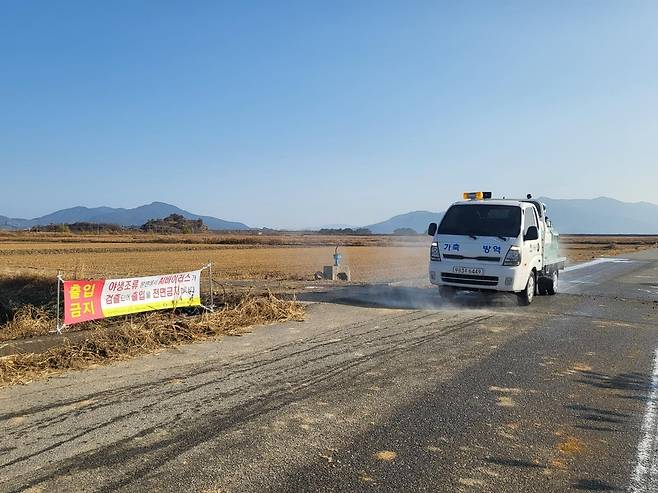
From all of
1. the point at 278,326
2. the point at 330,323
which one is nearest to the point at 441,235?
the point at 330,323

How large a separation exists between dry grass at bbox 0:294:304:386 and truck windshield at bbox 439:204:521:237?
3.85 metres

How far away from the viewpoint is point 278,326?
891cm

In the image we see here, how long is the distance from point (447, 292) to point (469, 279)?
95 centimetres

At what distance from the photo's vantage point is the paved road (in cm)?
354

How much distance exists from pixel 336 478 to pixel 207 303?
800cm

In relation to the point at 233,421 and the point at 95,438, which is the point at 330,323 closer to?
the point at 233,421

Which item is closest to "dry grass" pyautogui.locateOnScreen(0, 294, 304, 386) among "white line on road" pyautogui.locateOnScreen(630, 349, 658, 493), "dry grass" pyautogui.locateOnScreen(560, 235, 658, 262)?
"white line on road" pyautogui.locateOnScreen(630, 349, 658, 493)

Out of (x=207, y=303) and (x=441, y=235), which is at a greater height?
(x=441, y=235)

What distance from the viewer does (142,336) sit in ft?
24.0

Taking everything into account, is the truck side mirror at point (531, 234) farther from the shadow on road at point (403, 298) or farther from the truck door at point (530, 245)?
the shadow on road at point (403, 298)

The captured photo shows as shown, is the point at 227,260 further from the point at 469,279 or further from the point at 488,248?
the point at 488,248

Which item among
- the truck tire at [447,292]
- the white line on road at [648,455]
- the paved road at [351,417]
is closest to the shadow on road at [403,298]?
the truck tire at [447,292]

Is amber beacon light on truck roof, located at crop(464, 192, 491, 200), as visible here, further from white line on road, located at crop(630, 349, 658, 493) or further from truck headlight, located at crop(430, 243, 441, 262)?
white line on road, located at crop(630, 349, 658, 493)

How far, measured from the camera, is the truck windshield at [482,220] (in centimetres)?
1105
